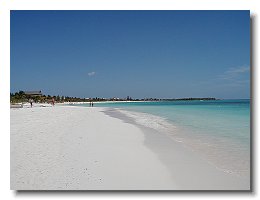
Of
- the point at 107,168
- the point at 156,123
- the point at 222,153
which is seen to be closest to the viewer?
the point at 107,168

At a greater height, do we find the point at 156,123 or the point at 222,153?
the point at 156,123

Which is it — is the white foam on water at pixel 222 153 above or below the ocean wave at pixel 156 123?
below

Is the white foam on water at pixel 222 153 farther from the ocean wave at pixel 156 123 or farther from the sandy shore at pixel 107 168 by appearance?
the ocean wave at pixel 156 123

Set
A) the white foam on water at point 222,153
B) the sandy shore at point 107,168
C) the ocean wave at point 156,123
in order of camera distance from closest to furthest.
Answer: the sandy shore at point 107,168
the white foam on water at point 222,153
the ocean wave at point 156,123

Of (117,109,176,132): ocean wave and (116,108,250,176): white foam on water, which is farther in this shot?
(117,109,176,132): ocean wave

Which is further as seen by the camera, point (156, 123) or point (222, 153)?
point (156, 123)

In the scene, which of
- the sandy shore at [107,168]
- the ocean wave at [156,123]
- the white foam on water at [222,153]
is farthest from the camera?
the ocean wave at [156,123]

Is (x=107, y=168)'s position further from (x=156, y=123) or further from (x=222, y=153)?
(x=156, y=123)

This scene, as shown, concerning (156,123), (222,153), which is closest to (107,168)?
(222,153)

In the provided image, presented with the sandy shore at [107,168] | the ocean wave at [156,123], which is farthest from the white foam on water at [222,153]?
the ocean wave at [156,123]

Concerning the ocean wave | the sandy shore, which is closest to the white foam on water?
the sandy shore

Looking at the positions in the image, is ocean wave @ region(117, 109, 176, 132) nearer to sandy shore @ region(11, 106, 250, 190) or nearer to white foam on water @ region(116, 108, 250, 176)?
white foam on water @ region(116, 108, 250, 176)
